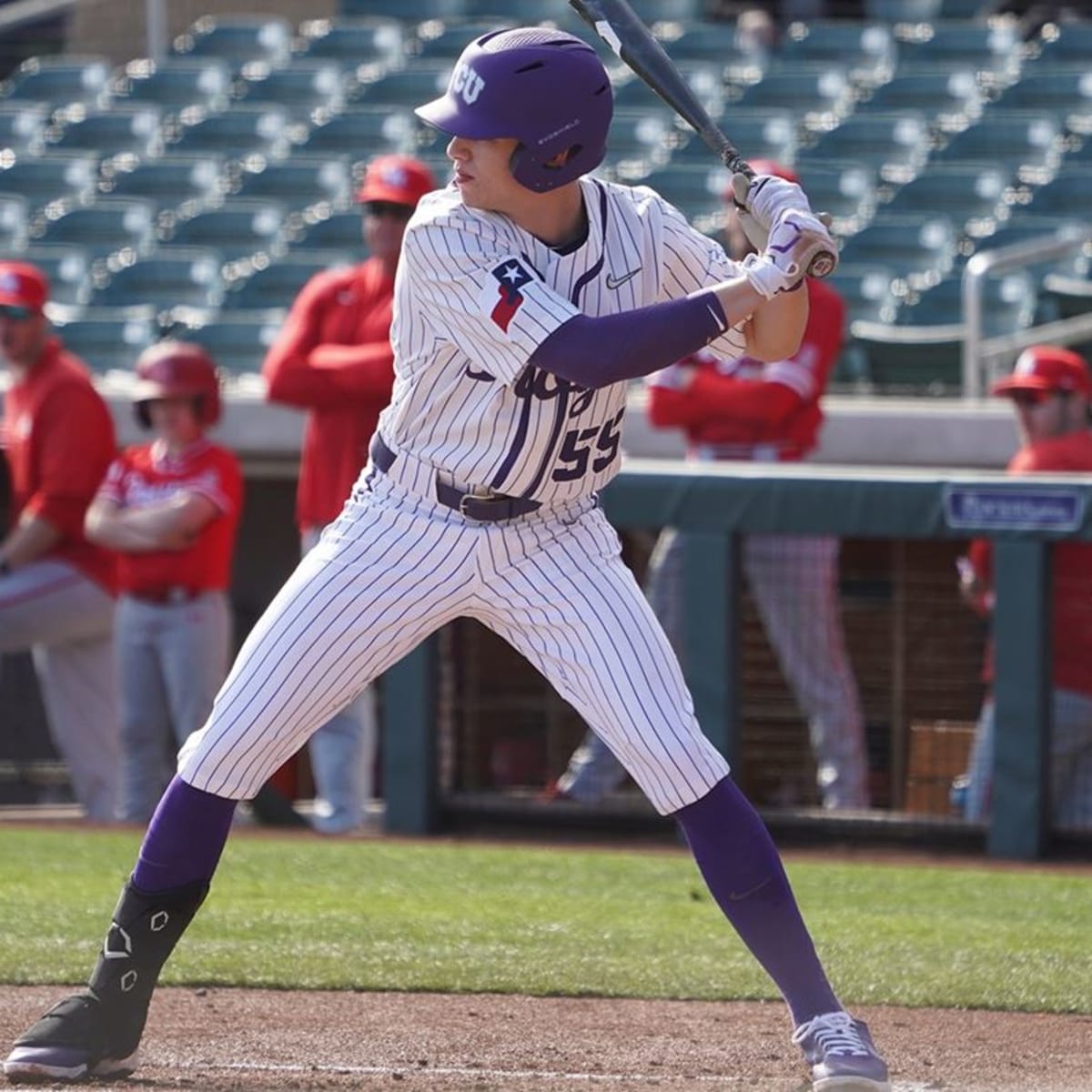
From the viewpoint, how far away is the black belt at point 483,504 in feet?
11.4

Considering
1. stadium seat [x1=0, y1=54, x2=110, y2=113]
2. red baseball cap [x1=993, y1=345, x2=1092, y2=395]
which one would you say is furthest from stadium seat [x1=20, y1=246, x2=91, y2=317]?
red baseball cap [x1=993, y1=345, x2=1092, y2=395]

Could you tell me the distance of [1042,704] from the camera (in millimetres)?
6172

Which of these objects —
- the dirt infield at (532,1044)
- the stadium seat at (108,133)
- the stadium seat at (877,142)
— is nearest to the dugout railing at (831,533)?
the dirt infield at (532,1044)

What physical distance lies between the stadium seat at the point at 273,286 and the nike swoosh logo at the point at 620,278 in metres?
7.19

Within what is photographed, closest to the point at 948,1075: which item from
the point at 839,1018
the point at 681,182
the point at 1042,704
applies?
the point at 839,1018

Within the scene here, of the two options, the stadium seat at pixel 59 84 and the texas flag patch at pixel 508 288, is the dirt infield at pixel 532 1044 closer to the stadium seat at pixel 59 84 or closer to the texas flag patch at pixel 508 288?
the texas flag patch at pixel 508 288

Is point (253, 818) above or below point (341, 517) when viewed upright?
below

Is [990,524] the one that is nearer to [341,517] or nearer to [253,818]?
[253,818]

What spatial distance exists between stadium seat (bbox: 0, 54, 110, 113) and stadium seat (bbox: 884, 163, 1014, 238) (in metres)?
5.02

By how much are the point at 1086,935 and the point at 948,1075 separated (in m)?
1.41

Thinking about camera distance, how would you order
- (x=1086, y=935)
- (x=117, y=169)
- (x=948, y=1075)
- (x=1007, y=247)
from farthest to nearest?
(x=117, y=169)
(x=1007, y=247)
(x=1086, y=935)
(x=948, y=1075)

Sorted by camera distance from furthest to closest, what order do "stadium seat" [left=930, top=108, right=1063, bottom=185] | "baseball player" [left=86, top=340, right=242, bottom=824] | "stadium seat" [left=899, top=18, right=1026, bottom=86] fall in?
"stadium seat" [left=899, top=18, right=1026, bottom=86] → "stadium seat" [left=930, top=108, right=1063, bottom=185] → "baseball player" [left=86, top=340, right=242, bottom=824]

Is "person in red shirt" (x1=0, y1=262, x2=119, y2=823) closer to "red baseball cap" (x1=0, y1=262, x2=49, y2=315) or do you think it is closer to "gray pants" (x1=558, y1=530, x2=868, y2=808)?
"red baseball cap" (x1=0, y1=262, x2=49, y2=315)

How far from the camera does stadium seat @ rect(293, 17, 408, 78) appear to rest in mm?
13320
